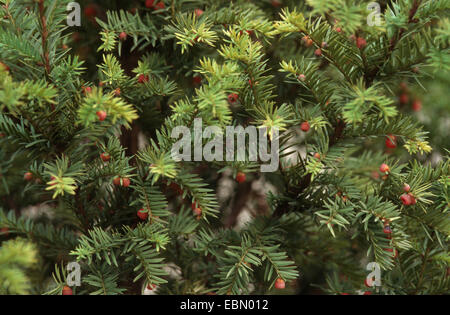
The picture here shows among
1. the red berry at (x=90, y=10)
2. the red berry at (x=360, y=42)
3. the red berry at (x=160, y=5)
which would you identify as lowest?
the red berry at (x=360, y=42)

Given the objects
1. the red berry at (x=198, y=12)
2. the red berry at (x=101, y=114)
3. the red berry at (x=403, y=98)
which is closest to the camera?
the red berry at (x=101, y=114)

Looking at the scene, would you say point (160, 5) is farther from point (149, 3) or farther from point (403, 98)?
point (403, 98)

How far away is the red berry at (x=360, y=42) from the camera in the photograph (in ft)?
1.36

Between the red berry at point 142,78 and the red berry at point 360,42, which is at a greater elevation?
the red berry at point 360,42

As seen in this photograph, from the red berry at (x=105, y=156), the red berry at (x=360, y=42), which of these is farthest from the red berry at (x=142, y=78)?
the red berry at (x=360, y=42)

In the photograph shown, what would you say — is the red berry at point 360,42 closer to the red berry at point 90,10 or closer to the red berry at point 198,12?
the red berry at point 198,12

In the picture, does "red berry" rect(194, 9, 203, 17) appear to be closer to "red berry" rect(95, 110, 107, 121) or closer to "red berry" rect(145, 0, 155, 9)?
"red berry" rect(145, 0, 155, 9)

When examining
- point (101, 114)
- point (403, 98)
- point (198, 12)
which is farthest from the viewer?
point (403, 98)

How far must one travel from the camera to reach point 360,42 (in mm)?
414

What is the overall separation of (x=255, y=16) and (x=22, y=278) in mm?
366

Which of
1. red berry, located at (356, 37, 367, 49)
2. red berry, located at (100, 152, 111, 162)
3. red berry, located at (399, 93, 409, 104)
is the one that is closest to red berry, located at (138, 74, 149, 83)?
red berry, located at (100, 152, 111, 162)

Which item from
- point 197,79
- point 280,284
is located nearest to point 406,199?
point 280,284

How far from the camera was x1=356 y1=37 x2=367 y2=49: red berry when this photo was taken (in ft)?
1.36

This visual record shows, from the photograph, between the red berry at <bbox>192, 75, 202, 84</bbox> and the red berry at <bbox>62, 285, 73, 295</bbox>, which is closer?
the red berry at <bbox>62, 285, 73, 295</bbox>
